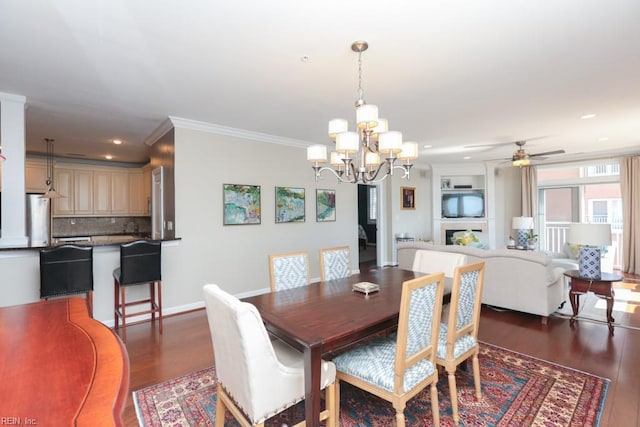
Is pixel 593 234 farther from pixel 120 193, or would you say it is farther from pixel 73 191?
pixel 73 191

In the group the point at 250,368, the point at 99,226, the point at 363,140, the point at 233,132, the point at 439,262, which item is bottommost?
the point at 250,368

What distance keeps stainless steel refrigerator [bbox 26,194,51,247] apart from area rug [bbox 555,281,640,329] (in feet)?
25.4

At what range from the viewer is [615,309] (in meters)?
3.94

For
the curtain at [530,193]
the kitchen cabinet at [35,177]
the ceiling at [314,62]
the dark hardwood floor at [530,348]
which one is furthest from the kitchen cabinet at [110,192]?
the curtain at [530,193]

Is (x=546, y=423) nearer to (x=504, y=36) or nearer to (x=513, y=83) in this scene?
(x=504, y=36)

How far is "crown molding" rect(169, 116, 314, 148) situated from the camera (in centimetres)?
391

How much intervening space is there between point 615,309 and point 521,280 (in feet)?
5.33

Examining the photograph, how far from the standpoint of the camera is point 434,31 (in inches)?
79.7

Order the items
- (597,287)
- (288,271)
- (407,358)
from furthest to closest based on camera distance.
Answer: (597,287)
(288,271)
(407,358)

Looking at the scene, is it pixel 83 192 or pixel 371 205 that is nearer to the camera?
pixel 83 192

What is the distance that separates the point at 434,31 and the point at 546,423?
262cm

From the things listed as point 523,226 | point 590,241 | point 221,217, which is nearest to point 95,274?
point 221,217

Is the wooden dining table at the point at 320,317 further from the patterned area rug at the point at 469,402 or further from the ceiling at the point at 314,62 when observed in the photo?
the ceiling at the point at 314,62

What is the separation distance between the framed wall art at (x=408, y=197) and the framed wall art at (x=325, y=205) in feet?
8.44
